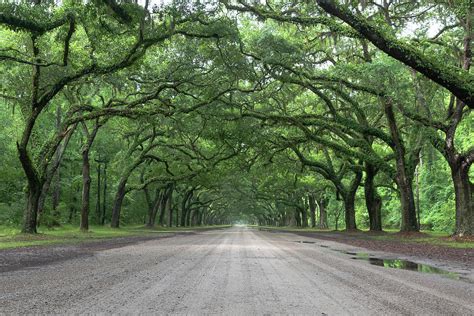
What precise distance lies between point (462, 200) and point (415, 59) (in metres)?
9.14

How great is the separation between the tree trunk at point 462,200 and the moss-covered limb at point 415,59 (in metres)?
6.63

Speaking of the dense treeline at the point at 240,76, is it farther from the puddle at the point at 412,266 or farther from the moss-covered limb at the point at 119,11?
the puddle at the point at 412,266

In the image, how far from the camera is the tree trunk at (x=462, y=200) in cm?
1902

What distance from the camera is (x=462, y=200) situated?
1955cm

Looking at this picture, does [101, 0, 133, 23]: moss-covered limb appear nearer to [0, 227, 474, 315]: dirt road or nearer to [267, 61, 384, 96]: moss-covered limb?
[0, 227, 474, 315]: dirt road

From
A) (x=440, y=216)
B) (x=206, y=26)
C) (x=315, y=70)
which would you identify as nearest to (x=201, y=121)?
(x=315, y=70)

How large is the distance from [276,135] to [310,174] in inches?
725

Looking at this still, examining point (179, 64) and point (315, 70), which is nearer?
point (179, 64)

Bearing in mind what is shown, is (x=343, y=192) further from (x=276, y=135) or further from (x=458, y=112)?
(x=458, y=112)

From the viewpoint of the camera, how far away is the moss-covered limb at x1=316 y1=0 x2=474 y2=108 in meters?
13.7

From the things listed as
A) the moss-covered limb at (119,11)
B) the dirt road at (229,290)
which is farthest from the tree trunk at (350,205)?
the dirt road at (229,290)

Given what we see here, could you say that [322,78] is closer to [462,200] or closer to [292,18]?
[292,18]

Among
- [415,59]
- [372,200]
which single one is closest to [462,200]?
[415,59]

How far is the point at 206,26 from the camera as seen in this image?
18.5 meters
